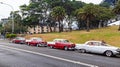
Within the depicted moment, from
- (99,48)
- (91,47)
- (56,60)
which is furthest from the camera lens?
(91,47)

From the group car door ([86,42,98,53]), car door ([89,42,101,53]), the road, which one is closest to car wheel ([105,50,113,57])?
car door ([89,42,101,53])

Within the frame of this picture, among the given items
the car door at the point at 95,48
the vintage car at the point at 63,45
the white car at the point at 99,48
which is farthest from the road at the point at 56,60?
the vintage car at the point at 63,45

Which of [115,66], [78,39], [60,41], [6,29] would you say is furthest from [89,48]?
[6,29]

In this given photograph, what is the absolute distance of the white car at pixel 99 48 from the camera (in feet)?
75.0

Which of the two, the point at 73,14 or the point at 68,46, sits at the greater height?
the point at 73,14

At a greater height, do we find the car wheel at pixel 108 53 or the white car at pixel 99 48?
the white car at pixel 99 48

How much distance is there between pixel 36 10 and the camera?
298 ft

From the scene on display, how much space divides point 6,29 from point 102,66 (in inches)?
4013

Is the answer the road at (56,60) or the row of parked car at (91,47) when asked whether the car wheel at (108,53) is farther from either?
the road at (56,60)

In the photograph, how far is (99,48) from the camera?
79.5ft

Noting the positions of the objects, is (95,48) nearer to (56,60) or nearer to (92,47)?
(92,47)

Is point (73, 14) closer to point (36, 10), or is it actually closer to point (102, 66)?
point (36, 10)

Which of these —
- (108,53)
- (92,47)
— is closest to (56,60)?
(108,53)

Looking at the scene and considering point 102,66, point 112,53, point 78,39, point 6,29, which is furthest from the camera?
point 6,29
